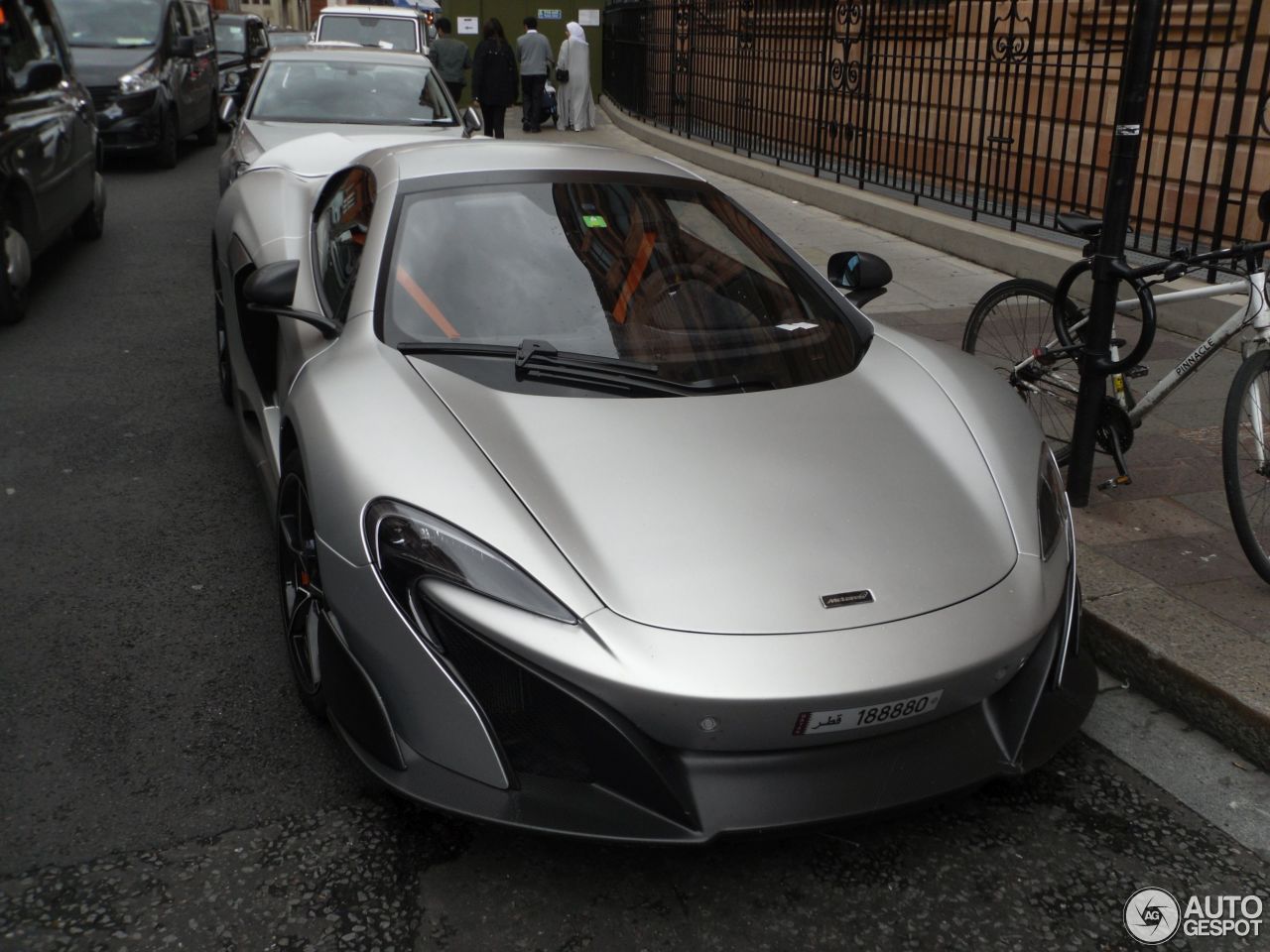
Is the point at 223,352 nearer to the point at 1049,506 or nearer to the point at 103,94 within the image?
the point at 1049,506

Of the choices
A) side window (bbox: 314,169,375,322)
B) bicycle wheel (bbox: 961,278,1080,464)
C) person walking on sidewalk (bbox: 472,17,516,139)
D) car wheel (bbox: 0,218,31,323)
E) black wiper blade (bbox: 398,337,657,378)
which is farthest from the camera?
person walking on sidewalk (bbox: 472,17,516,139)

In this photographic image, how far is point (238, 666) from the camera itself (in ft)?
11.6

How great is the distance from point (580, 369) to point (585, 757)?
112cm

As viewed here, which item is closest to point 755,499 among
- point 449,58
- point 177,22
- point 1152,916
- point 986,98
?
point 1152,916

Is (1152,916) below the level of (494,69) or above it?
below

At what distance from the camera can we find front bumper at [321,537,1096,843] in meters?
2.38

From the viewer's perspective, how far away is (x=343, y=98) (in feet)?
30.7

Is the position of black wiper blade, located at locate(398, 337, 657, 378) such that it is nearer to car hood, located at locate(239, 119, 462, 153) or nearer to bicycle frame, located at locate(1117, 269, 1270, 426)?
bicycle frame, located at locate(1117, 269, 1270, 426)

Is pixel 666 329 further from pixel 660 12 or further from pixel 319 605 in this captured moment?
pixel 660 12

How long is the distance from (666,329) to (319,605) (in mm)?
1211

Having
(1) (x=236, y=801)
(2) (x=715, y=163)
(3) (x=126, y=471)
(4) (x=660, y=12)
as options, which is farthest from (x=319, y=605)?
(4) (x=660, y=12)

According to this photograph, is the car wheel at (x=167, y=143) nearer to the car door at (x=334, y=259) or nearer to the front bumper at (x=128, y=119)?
the front bumper at (x=128, y=119)

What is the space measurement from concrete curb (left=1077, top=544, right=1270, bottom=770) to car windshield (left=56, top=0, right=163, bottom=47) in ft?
45.9

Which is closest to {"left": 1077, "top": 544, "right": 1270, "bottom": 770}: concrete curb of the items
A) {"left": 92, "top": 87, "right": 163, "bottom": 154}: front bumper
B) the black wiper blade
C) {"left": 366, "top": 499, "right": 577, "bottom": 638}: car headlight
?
the black wiper blade
